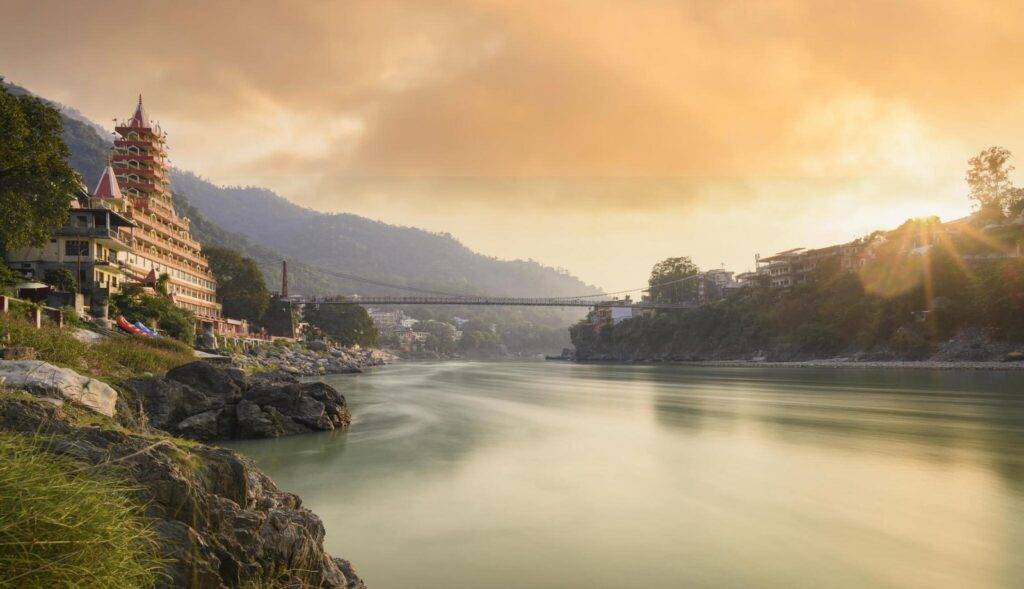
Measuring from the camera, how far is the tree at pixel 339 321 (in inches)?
3339

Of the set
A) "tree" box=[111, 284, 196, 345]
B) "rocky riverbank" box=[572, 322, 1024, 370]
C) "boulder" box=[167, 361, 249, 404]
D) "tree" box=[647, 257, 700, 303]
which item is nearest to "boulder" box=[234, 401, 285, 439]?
A: "boulder" box=[167, 361, 249, 404]

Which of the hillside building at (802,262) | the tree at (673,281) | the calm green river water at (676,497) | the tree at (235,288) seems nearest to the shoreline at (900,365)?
the hillside building at (802,262)

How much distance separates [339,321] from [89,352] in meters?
69.7

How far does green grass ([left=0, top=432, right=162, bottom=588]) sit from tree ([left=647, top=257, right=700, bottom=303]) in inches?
4418

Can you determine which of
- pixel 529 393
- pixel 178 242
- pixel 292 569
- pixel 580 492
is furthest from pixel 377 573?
pixel 178 242

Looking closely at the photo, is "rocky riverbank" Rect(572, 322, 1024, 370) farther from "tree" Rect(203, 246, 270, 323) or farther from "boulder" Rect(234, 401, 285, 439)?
"tree" Rect(203, 246, 270, 323)

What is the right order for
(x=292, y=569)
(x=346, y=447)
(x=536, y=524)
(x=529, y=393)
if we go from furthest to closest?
(x=529, y=393)
(x=346, y=447)
(x=536, y=524)
(x=292, y=569)

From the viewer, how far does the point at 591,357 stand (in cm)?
11650

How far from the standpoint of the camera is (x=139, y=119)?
186ft

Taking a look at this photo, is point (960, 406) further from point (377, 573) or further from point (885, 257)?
point (885, 257)

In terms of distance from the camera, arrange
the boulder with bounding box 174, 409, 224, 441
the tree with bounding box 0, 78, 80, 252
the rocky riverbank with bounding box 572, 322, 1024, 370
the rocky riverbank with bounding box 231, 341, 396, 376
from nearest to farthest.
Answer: the boulder with bounding box 174, 409, 224, 441 < the tree with bounding box 0, 78, 80, 252 < the rocky riverbank with bounding box 231, 341, 396, 376 < the rocky riverbank with bounding box 572, 322, 1024, 370

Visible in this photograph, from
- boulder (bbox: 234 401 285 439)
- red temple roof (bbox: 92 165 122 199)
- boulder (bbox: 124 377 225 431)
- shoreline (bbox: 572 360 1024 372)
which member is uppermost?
red temple roof (bbox: 92 165 122 199)

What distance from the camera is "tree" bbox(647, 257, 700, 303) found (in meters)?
113

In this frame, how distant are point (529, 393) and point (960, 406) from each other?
2056 cm
